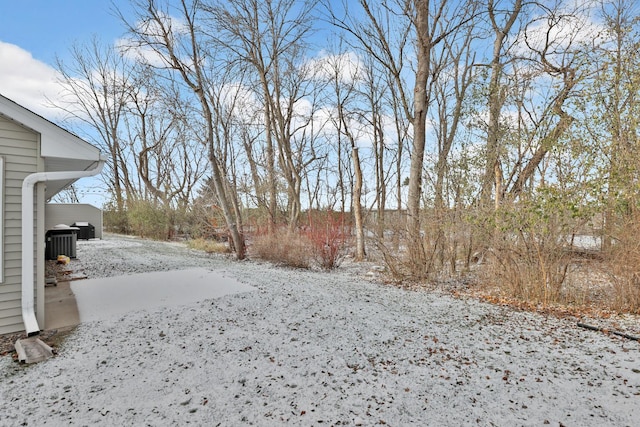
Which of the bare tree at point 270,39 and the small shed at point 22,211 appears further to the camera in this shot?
the bare tree at point 270,39

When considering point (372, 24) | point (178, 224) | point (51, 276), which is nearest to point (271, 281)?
point (51, 276)

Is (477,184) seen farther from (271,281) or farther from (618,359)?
(271,281)

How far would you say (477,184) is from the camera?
5910 millimetres

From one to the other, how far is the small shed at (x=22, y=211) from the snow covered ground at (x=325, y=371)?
0.75 metres

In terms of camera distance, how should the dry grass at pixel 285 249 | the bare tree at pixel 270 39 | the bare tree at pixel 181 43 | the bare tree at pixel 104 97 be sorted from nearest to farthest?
the dry grass at pixel 285 249 < the bare tree at pixel 181 43 < the bare tree at pixel 270 39 < the bare tree at pixel 104 97

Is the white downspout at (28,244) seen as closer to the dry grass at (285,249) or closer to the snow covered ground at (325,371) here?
the snow covered ground at (325,371)

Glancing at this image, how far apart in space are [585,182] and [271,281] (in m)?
4.87

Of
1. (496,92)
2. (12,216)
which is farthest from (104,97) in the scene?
(496,92)

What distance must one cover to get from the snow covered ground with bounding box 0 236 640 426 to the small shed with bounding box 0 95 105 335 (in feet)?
2.46

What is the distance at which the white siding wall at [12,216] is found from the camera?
3566mm

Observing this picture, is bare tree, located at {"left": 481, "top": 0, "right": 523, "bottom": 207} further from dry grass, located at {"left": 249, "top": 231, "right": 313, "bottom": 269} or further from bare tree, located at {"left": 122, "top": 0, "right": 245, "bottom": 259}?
bare tree, located at {"left": 122, "top": 0, "right": 245, "bottom": 259}

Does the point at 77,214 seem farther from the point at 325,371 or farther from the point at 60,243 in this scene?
the point at 325,371

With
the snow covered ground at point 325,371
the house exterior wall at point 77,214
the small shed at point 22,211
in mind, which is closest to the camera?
the snow covered ground at point 325,371

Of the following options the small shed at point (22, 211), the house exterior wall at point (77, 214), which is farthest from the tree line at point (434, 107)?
the small shed at point (22, 211)
